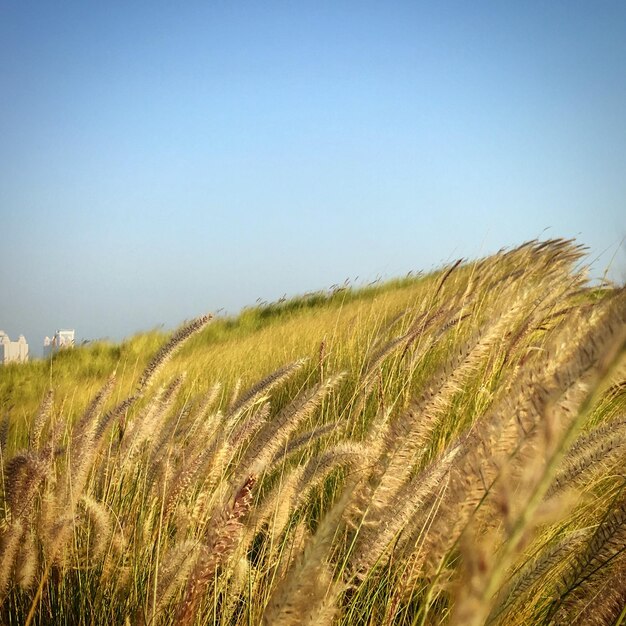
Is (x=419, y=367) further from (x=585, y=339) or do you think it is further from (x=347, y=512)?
(x=585, y=339)

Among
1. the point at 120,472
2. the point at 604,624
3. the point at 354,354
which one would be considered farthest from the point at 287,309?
the point at 604,624

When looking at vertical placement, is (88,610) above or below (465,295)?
below

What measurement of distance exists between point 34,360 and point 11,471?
4.87m

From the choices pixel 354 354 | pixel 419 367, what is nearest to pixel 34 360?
pixel 354 354

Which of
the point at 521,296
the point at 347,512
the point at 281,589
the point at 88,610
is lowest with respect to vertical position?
the point at 88,610

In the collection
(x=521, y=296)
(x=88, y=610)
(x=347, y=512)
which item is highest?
(x=521, y=296)

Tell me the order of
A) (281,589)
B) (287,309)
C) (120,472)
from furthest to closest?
(287,309), (120,472), (281,589)

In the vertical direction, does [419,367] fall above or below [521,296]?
below

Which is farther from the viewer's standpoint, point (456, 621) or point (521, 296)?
point (521, 296)

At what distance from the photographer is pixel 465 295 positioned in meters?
3.39

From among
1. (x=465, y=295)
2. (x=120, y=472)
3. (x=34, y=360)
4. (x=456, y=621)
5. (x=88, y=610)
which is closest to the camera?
(x=456, y=621)

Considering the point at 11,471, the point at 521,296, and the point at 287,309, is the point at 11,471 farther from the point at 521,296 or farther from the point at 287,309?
the point at 287,309

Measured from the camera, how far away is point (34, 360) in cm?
600

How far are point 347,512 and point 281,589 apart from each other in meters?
0.80
